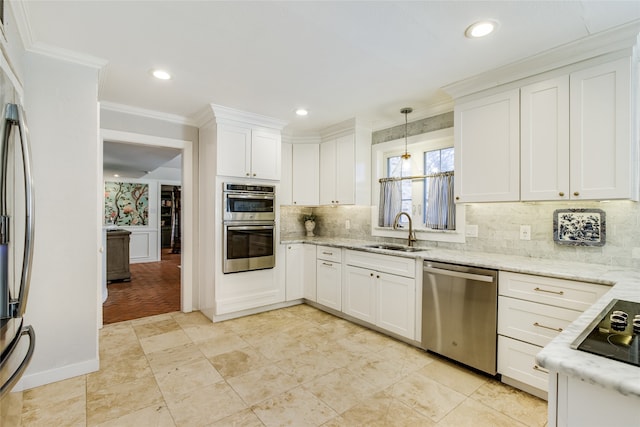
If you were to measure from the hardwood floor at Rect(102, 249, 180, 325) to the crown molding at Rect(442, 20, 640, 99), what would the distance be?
4.17 metres

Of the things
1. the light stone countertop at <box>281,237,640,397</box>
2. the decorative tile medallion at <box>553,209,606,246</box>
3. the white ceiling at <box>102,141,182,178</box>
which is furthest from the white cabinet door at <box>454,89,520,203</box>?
the white ceiling at <box>102,141,182,178</box>

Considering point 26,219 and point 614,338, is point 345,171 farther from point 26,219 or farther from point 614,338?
point 614,338

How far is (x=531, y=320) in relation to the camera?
82.0 inches

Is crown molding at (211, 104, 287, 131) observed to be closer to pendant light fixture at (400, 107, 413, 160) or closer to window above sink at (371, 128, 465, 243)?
window above sink at (371, 128, 465, 243)

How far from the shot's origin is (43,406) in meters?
1.96

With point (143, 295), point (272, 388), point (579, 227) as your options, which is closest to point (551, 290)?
point (579, 227)

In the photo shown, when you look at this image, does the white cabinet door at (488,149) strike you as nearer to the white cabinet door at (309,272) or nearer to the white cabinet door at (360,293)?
the white cabinet door at (360,293)

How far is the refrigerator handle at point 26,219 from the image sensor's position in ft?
4.38

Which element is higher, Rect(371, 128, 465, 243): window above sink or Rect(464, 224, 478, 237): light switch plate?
Rect(371, 128, 465, 243): window above sink

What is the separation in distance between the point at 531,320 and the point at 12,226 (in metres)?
3.01

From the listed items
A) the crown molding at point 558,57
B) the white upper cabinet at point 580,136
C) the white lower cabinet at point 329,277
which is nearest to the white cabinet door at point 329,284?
the white lower cabinet at point 329,277

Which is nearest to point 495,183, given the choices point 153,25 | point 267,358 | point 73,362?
point 267,358

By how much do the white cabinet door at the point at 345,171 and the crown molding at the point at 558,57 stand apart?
4.74ft

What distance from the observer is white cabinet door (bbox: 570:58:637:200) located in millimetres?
1931
